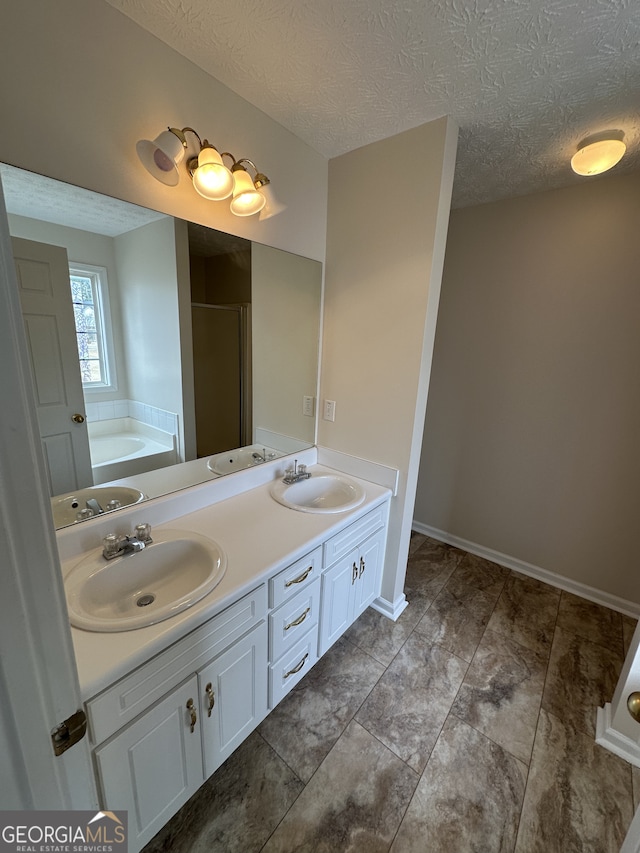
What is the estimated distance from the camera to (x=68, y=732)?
521 millimetres

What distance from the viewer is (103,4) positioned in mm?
973

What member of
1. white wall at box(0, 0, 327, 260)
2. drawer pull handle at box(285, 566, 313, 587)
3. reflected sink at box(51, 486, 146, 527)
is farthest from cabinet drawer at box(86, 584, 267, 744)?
white wall at box(0, 0, 327, 260)

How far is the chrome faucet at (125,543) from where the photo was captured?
113 centimetres

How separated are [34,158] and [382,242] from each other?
1.31 metres

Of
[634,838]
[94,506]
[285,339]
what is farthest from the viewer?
[285,339]

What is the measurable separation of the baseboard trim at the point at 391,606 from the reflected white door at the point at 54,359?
1699 mm

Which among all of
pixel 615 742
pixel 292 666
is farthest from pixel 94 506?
pixel 615 742

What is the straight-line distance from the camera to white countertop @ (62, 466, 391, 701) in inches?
31.9

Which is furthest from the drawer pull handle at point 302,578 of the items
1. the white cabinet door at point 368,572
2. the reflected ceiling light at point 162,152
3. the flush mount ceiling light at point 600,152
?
the flush mount ceiling light at point 600,152

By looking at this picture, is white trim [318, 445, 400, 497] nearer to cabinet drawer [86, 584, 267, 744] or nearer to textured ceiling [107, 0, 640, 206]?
cabinet drawer [86, 584, 267, 744]

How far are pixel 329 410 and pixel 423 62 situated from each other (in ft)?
4.79

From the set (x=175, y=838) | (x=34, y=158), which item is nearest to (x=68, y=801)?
(x=175, y=838)

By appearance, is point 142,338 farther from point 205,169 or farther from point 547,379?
point 547,379

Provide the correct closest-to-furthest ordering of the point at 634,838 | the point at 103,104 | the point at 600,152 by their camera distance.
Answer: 1. the point at 634,838
2. the point at 103,104
3. the point at 600,152
